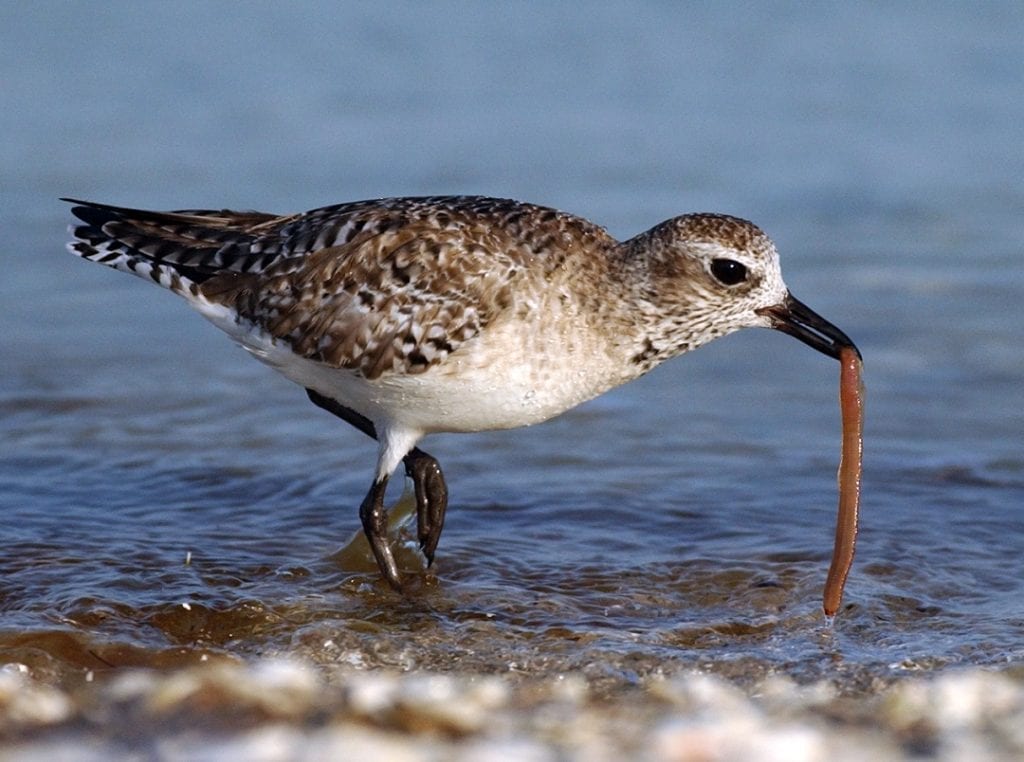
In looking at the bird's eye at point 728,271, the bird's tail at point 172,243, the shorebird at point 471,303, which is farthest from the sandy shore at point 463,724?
the bird's tail at point 172,243

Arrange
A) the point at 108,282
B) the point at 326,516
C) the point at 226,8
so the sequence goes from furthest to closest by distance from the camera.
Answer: the point at 226,8 → the point at 108,282 → the point at 326,516

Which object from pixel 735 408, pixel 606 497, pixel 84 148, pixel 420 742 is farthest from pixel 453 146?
pixel 420 742

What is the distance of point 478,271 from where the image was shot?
818 cm

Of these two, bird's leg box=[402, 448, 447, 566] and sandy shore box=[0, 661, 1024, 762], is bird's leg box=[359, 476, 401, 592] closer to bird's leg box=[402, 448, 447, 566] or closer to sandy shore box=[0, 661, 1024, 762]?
bird's leg box=[402, 448, 447, 566]

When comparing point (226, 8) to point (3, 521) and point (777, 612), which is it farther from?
point (777, 612)

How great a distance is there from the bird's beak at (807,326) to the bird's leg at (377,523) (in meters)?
2.24

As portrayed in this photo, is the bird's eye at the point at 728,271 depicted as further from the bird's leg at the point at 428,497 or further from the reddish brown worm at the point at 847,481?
the bird's leg at the point at 428,497

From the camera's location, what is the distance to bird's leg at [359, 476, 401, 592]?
28.8ft

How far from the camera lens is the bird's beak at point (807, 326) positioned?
25.9 ft

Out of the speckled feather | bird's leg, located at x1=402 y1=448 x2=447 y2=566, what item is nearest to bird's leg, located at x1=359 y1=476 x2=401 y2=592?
bird's leg, located at x1=402 y1=448 x2=447 y2=566

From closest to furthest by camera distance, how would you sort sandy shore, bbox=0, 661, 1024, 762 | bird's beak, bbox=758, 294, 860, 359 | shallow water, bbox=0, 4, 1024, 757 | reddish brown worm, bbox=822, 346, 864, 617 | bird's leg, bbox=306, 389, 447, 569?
sandy shore, bbox=0, 661, 1024, 762 → reddish brown worm, bbox=822, 346, 864, 617 → bird's beak, bbox=758, 294, 860, 359 → shallow water, bbox=0, 4, 1024, 757 → bird's leg, bbox=306, 389, 447, 569

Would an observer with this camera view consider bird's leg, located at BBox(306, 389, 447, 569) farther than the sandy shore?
Yes

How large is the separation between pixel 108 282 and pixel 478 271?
630 centimetres

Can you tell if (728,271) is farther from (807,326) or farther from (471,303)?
(471,303)
